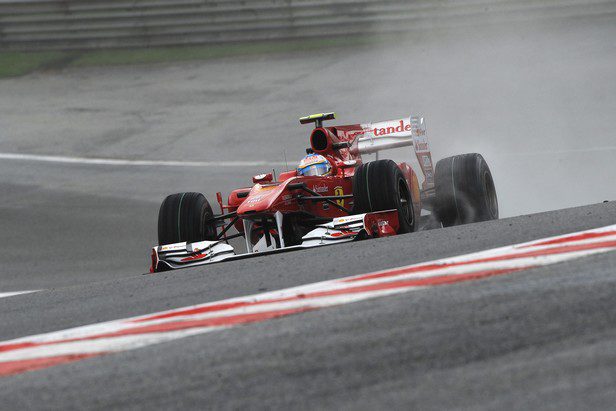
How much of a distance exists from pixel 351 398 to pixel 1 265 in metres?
7.53

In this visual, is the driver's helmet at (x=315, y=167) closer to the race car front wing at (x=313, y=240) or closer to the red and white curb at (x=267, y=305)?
the race car front wing at (x=313, y=240)

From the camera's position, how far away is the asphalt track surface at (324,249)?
3.43 metres

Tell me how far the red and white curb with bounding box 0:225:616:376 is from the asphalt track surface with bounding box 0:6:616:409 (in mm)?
166

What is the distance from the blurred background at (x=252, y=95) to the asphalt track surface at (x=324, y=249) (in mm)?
54

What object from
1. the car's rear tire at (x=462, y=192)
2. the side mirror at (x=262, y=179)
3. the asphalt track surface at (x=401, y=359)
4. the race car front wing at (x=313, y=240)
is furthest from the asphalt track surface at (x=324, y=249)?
the car's rear tire at (x=462, y=192)

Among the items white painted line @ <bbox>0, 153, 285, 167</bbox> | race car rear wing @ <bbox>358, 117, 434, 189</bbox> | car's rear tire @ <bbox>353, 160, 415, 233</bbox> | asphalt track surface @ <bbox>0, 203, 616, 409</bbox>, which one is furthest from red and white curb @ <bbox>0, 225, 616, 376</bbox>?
white painted line @ <bbox>0, 153, 285, 167</bbox>

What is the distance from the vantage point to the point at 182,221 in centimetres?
870

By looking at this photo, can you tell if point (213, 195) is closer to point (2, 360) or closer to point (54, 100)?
point (54, 100)

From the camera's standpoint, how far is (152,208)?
12391 mm

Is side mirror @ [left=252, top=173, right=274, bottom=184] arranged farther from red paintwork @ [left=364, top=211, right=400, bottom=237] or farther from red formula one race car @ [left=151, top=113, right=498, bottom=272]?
red paintwork @ [left=364, top=211, right=400, bottom=237]

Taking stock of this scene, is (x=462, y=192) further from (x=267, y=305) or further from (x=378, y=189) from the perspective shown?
(x=267, y=305)

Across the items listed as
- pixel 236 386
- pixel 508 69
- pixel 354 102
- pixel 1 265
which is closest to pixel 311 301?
pixel 236 386

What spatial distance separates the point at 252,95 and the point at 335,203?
31.8 ft

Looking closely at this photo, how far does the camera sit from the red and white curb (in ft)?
13.9
